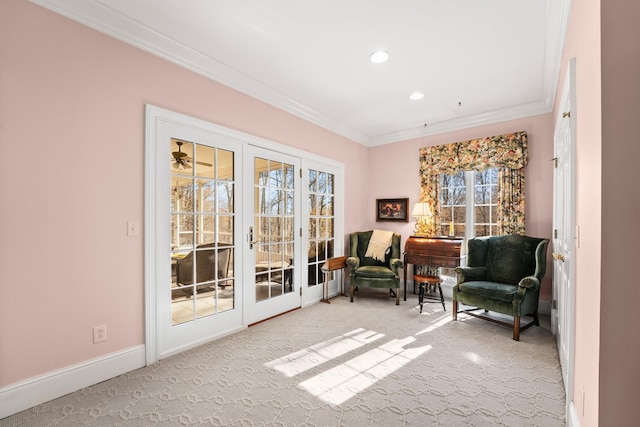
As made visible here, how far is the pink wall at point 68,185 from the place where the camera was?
184 centimetres

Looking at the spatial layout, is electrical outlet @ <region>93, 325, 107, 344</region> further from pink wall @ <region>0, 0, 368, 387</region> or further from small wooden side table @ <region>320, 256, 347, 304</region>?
small wooden side table @ <region>320, 256, 347, 304</region>

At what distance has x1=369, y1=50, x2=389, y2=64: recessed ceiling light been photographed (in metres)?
2.70

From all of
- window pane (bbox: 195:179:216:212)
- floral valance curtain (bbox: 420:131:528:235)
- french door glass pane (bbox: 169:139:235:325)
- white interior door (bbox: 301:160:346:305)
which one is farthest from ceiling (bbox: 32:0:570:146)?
window pane (bbox: 195:179:216:212)

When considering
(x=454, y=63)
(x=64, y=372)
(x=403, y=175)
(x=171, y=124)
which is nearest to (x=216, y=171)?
(x=171, y=124)

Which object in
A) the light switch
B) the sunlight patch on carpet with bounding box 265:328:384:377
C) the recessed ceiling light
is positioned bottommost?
the sunlight patch on carpet with bounding box 265:328:384:377

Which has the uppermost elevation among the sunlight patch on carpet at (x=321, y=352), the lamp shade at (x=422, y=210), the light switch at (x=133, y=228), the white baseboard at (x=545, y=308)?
the lamp shade at (x=422, y=210)

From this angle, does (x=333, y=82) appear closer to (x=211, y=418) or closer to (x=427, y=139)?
(x=427, y=139)

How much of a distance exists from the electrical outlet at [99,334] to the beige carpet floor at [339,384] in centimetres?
32

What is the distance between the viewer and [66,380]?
2029 millimetres

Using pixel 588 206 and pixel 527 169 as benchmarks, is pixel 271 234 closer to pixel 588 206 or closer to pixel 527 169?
pixel 588 206

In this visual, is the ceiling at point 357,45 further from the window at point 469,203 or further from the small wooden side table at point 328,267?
the small wooden side table at point 328,267

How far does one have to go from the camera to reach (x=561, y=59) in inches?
101

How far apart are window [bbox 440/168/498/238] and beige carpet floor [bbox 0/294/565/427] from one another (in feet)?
5.04

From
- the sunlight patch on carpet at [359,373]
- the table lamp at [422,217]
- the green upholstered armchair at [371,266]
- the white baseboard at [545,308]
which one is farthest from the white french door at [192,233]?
the white baseboard at [545,308]
